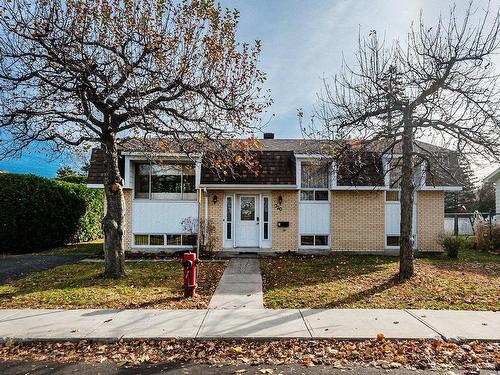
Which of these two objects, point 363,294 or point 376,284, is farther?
point 376,284

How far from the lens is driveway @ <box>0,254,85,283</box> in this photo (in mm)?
11117

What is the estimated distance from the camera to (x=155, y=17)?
8.84 metres

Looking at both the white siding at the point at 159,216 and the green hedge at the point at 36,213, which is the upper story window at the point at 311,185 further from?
the green hedge at the point at 36,213

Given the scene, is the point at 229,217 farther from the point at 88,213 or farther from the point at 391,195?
the point at 88,213

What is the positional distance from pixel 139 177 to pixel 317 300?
10293mm

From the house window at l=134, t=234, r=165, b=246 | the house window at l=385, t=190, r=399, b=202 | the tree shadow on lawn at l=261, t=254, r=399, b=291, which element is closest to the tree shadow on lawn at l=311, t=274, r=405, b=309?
the tree shadow on lawn at l=261, t=254, r=399, b=291

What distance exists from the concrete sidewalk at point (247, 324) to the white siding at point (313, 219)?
8344 mm

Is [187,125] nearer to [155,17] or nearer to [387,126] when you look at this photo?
[155,17]

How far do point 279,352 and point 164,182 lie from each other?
11.6 m

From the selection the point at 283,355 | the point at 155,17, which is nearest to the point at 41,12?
the point at 155,17

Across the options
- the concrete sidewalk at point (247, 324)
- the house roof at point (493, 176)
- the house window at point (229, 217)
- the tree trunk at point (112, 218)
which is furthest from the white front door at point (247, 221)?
the house roof at point (493, 176)

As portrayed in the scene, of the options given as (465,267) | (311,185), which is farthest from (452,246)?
(311,185)

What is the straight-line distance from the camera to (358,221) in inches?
606

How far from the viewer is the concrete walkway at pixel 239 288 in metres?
7.65
